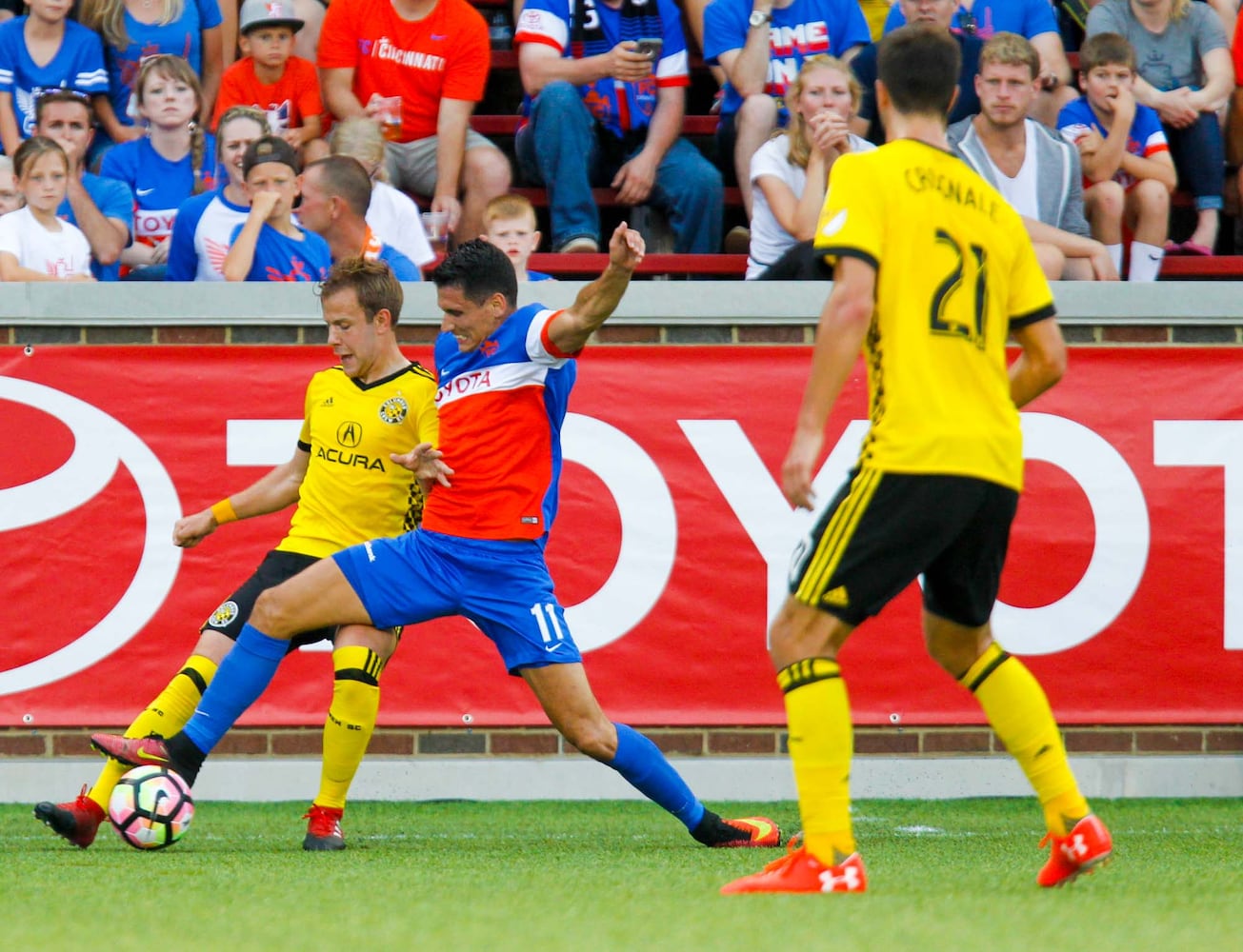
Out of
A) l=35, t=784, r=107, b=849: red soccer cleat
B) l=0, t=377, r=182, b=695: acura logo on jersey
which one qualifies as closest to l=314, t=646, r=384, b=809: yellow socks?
l=35, t=784, r=107, b=849: red soccer cleat

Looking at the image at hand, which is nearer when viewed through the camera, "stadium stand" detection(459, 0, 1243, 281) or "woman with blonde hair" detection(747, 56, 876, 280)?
"woman with blonde hair" detection(747, 56, 876, 280)

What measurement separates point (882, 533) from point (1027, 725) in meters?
0.67

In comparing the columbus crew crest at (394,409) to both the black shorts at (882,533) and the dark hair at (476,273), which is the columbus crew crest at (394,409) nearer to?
the dark hair at (476,273)

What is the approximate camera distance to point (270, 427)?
7.30m

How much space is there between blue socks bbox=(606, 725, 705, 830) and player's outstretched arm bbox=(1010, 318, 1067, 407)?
5.74ft

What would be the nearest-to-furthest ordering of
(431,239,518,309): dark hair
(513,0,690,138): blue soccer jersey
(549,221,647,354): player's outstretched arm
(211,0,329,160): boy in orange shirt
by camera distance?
(549,221,647,354): player's outstretched arm, (431,239,518,309): dark hair, (211,0,329,160): boy in orange shirt, (513,0,690,138): blue soccer jersey

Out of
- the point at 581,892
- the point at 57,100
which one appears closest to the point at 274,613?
the point at 581,892

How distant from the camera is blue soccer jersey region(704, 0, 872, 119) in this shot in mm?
9055

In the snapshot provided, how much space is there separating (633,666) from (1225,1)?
5.46 meters

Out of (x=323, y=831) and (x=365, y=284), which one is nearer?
(x=323, y=831)

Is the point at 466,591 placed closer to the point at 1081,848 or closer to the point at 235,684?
the point at 235,684

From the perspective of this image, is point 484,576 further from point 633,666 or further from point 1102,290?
point 1102,290

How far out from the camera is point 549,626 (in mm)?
5355

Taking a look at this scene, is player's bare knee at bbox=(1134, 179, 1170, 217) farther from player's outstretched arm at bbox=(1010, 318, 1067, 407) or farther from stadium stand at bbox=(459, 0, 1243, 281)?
player's outstretched arm at bbox=(1010, 318, 1067, 407)
